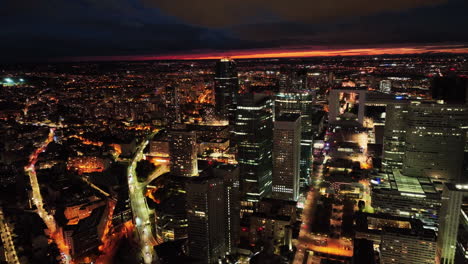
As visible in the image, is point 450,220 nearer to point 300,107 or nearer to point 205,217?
point 205,217

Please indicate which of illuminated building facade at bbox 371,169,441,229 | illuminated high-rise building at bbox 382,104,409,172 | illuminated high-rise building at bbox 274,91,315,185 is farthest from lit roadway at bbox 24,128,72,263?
illuminated high-rise building at bbox 382,104,409,172

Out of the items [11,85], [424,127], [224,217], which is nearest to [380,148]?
[424,127]

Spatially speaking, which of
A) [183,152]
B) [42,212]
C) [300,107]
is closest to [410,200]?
[300,107]

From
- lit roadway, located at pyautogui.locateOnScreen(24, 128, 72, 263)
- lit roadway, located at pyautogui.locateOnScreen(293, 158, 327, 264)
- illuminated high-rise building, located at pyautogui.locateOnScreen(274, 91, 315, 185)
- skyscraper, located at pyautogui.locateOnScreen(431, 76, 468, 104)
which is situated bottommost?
lit roadway, located at pyautogui.locateOnScreen(293, 158, 327, 264)

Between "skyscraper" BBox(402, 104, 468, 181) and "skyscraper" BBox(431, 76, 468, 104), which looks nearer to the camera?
"skyscraper" BBox(402, 104, 468, 181)

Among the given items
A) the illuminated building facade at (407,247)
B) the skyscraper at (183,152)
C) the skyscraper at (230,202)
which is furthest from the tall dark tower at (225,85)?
the illuminated building facade at (407,247)

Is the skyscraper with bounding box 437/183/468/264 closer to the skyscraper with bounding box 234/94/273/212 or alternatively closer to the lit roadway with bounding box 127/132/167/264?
the skyscraper with bounding box 234/94/273/212
